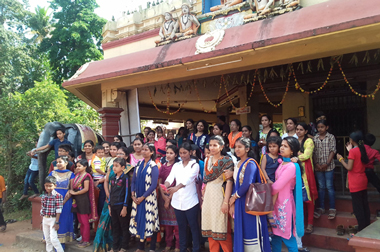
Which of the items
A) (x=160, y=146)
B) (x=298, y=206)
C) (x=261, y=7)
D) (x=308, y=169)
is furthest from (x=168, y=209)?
(x=261, y=7)

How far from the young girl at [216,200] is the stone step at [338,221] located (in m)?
1.72

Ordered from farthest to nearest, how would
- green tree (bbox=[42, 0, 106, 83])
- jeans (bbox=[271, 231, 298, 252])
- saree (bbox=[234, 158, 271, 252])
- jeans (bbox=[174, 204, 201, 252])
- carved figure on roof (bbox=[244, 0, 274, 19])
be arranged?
green tree (bbox=[42, 0, 106, 83]) < carved figure on roof (bbox=[244, 0, 274, 19]) < jeans (bbox=[174, 204, 201, 252]) < jeans (bbox=[271, 231, 298, 252]) < saree (bbox=[234, 158, 271, 252])

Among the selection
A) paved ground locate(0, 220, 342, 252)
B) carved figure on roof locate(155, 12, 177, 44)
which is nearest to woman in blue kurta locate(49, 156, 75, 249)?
paved ground locate(0, 220, 342, 252)

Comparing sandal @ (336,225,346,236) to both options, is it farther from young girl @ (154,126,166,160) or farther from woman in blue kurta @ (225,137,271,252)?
young girl @ (154,126,166,160)

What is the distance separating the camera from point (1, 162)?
Answer: 26.8 feet

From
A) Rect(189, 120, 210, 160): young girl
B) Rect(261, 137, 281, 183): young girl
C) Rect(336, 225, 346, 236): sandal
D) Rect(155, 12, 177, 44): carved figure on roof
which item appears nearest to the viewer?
Rect(261, 137, 281, 183): young girl

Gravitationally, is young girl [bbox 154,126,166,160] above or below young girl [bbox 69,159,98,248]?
above

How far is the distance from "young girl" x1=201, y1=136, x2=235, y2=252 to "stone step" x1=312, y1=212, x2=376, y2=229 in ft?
5.63

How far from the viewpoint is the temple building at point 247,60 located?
4.30 meters

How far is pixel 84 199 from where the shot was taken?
4672mm

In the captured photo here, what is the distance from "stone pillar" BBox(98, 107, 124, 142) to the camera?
23.8ft

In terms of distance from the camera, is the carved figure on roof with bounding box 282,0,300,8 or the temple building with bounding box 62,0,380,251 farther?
the carved figure on roof with bounding box 282,0,300,8

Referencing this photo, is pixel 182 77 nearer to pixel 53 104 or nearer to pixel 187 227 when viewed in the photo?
pixel 187 227

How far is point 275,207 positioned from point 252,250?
53cm
